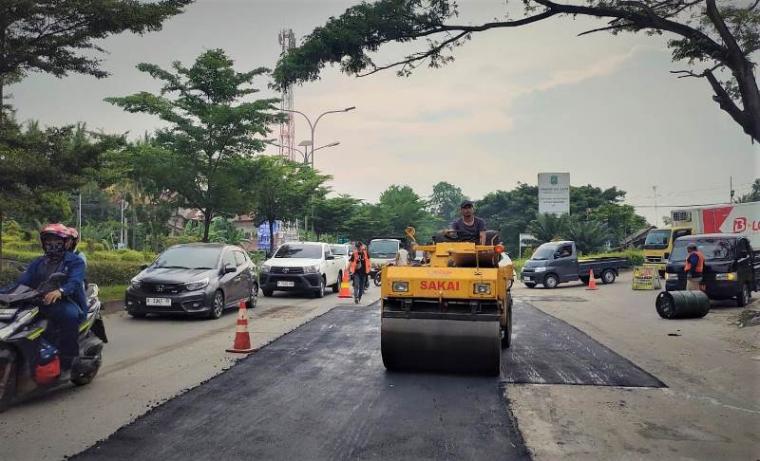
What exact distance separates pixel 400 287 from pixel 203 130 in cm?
1520

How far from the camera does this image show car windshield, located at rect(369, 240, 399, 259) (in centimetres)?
2727

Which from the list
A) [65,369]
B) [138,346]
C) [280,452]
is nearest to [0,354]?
[65,369]

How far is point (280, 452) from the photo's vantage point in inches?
181

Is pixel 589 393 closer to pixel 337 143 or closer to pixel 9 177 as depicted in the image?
pixel 9 177

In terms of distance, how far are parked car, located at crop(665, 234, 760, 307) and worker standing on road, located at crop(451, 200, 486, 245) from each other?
421 inches

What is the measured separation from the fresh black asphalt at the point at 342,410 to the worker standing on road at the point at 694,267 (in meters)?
7.80

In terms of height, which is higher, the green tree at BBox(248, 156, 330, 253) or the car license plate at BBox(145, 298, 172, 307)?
the green tree at BBox(248, 156, 330, 253)

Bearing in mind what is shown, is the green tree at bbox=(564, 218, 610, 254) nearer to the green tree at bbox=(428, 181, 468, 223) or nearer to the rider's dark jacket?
the rider's dark jacket

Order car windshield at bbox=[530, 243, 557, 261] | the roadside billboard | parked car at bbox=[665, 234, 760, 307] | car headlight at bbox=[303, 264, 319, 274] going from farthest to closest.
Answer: the roadside billboard → car windshield at bbox=[530, 243, 557, 261] → car headlight at bbox=[303, 264, 319, 274] → parked car at bbox=[665, 234, 760, 307]

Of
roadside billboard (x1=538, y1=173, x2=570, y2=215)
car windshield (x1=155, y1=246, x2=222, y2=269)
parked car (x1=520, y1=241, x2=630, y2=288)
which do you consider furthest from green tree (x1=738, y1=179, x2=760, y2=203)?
car windshield (x1=155, y1=246, x2=222, y2=269)

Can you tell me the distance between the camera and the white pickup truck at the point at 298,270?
1841cm

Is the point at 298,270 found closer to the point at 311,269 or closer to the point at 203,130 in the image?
the point at 311,269

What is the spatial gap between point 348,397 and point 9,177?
10.4 m

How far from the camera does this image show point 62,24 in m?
12.8
